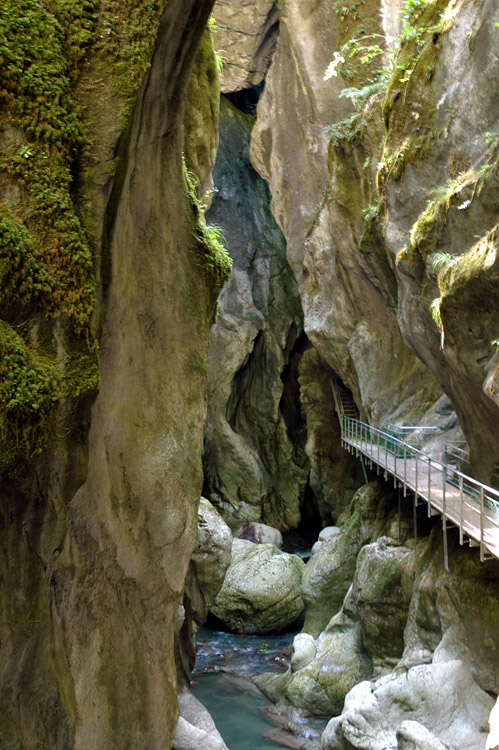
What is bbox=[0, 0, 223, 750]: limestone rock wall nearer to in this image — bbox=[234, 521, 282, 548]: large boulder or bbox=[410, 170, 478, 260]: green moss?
bbox=[410, 170, 478, 260]: green moss

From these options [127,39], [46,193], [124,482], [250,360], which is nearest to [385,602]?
[124,482]

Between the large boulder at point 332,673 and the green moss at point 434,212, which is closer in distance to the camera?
the green moss at point 434,212

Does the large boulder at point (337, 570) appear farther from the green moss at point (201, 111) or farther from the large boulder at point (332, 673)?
the green moss at point (201, 111)

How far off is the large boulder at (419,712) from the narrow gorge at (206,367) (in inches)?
1.5

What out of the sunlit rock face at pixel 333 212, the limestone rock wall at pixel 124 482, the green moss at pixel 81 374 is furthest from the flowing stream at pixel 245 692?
the green moss at pixel 81 374

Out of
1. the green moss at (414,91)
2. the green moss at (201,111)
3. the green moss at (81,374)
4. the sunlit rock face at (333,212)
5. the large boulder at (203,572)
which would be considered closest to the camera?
the green moss at (81,374)

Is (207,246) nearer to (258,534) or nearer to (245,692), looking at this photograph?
(245,692)

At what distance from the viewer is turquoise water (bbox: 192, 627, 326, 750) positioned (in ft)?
40.2

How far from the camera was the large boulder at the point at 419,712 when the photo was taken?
342 inches

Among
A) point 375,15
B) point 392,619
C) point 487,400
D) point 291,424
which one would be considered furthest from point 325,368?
point 487,400

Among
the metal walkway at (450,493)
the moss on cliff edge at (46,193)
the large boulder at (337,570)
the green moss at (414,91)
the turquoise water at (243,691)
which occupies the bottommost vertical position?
the turquoise water at (243,691)

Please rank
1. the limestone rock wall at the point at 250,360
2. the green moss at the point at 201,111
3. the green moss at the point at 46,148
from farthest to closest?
the limestone rock wall at the point at 250,360 → the green moss at the point at 201,111 → the green moss at the point at 46,148

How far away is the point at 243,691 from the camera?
47.8 feet

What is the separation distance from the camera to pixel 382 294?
17.1m
